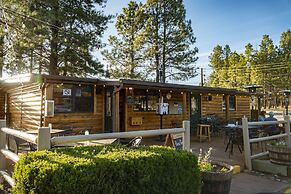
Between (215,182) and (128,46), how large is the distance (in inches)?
745

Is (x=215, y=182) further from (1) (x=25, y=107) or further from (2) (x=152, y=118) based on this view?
(1) (x=25, y=107)

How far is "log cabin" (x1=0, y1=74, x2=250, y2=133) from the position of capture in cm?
965

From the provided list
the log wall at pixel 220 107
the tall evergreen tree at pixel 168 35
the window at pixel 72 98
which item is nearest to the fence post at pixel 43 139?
the window at pixel 72 98

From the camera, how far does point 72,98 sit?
33.4 ft

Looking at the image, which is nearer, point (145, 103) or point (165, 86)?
point (165, 86)

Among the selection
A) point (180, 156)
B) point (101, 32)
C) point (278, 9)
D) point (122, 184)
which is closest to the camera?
point (122, 184)

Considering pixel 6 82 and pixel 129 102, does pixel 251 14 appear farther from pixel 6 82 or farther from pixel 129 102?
pixel 6 82

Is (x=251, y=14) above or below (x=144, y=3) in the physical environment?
below

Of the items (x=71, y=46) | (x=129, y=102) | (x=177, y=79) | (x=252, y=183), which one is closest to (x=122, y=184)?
(x=252, y=183)

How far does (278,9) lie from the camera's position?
6.73 metres

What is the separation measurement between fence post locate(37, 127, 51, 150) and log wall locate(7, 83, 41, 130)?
23.6 feet

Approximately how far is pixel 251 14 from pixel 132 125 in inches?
256

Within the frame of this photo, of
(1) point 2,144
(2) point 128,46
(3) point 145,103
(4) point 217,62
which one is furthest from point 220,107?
(4) point 217,62

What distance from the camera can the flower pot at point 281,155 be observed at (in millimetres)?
5863
